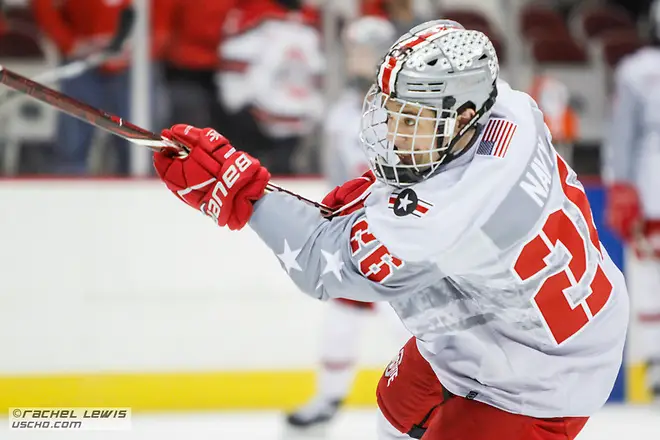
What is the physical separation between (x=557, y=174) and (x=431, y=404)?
607 millimetres

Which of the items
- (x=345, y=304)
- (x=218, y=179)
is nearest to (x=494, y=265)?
(x=218, y=179)

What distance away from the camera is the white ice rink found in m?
3.85

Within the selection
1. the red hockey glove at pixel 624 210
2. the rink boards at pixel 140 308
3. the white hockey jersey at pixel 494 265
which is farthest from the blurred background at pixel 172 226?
the white hockey jersey at pixel 494 265

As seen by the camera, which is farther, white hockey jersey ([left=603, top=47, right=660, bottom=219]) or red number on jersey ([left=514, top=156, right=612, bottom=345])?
white hockey jersey ([left=603, top=47, right=660, bottom=219])

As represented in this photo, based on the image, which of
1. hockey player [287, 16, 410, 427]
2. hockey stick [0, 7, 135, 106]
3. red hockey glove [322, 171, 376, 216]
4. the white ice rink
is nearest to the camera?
red hockey glove [322, 171, 376, 216]

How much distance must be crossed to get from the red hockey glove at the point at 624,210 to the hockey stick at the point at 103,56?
210 centimetres

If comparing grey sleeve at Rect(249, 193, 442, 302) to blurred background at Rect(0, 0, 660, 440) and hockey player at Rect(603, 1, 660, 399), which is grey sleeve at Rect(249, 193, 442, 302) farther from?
hockey player at Rect(603, 1, 660, 399)

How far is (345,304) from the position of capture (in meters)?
4.02

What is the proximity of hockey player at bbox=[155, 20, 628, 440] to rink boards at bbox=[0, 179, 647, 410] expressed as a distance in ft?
7.36

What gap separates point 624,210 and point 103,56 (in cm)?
224

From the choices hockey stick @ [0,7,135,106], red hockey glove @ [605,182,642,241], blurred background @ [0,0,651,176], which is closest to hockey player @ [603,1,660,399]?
red hockey glove @ [605,182,642,241]

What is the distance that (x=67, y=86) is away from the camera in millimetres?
4711

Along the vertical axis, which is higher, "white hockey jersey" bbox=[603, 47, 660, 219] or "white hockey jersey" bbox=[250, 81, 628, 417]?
"white hockey jersey" bbox=[250, 81, 628, 417]

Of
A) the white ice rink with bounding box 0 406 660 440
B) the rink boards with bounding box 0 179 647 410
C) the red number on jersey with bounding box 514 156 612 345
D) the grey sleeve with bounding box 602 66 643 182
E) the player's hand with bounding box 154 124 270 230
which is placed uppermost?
Answer: the player's hand with bounding box 154 124 270 230
